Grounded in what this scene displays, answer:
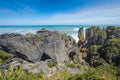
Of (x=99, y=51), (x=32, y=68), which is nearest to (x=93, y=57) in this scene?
(x=99, y=51)

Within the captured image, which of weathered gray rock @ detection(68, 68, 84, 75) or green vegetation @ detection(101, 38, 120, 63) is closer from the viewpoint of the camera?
weathered gray rock @ detection(68, 68, 84, 75)

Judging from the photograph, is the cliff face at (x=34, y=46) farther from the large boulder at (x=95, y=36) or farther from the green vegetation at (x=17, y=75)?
the large boulder at (x=95, y=36)

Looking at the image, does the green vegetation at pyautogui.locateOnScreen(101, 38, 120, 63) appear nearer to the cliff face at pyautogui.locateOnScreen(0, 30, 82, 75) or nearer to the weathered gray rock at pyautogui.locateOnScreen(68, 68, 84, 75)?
the cliff face at pyautogui.locateOnScreen(0, 30, 82, 75)

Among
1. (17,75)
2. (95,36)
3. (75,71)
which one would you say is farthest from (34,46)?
(95,36)

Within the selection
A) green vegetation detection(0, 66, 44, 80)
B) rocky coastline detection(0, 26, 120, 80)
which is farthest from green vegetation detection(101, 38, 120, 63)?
green vegetation detection(0, 66, 44, 80)

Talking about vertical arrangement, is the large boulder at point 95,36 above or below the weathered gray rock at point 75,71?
above

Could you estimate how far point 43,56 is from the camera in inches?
838

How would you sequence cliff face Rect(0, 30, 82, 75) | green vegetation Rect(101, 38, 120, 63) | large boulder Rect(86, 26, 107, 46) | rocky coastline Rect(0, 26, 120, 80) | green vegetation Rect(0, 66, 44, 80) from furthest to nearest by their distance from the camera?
large boulder Rect(86, 26, 107, 46)
green vegetation Rect(101, 38, 120, 63)
cliff face Rect(0, 30, 82, 75)
rocky coastline Rect(0, 26, 120, 80)
green vegetation Rect(0, 66, 44, 80)

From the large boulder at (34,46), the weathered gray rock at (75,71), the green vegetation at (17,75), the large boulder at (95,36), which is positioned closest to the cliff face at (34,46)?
the large boulder at (34,46)

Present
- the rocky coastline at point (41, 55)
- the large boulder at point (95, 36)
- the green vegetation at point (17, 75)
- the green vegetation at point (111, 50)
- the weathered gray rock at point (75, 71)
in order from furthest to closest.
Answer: the large boulder at point (95, 36) < the green vegetation at point (111, 50) < the weathered gray rock at point (75, 71) < the rocky coastline at point (41, 55) < the green vegetation at point (17, 75)

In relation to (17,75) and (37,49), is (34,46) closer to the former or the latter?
(37,49)

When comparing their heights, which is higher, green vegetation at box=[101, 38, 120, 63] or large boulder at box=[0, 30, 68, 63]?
large boulder at box=[0, 30, 68, 63]

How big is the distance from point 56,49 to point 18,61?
293 inches

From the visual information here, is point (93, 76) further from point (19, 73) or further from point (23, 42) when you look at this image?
point (23, 42)
